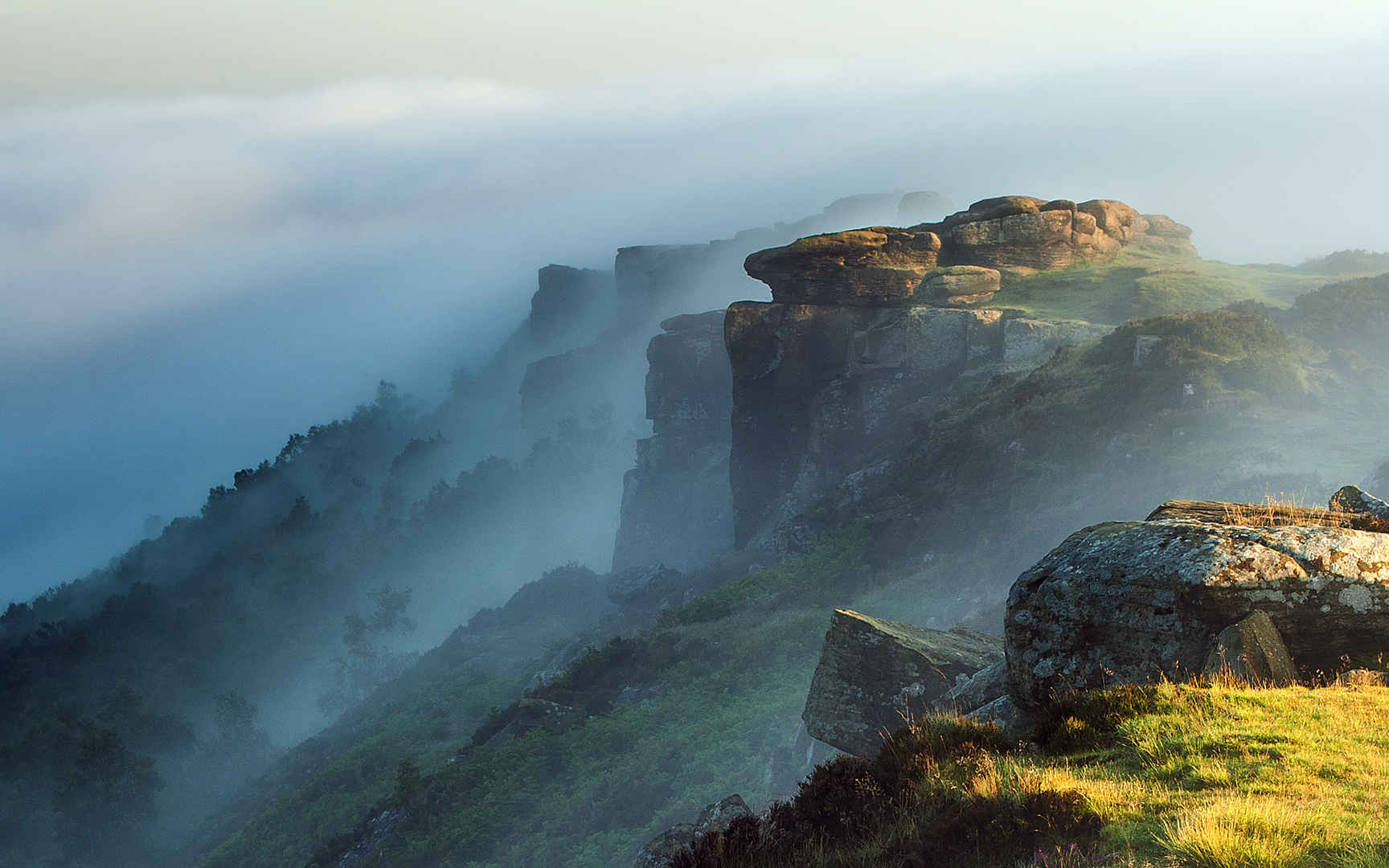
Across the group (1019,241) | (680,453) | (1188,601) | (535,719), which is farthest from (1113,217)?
(1188,601)

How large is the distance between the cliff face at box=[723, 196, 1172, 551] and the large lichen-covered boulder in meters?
34.1

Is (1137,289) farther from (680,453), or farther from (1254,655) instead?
(680,453)

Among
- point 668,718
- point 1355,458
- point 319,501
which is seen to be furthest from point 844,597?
point 319,501

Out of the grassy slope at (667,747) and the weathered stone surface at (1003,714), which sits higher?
the weathered stone surface at (1003,714)

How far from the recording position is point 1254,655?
7.50 m

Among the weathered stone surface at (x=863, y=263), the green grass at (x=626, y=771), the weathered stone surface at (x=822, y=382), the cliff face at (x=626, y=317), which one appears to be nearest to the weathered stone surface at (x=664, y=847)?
the green grass at (x=626, y=771)

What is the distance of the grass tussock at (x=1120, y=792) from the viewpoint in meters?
4.37

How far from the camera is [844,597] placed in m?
33.3

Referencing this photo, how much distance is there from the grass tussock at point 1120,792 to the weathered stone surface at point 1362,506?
2865 millimetres

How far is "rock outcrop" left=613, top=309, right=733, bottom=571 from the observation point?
83.9 metres

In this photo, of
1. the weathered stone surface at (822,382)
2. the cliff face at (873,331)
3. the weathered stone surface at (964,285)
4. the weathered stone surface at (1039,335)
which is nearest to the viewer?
the weathered stone surface at (1039,335)

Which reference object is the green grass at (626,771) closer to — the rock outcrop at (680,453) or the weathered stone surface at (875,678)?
the weathered stone surface at (875,678)

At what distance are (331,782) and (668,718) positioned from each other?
21.3 m

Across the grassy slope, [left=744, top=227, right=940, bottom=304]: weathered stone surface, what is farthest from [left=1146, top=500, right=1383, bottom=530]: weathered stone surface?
[left=744, top=227, right=940, bottom=304]: weathered stone surface
